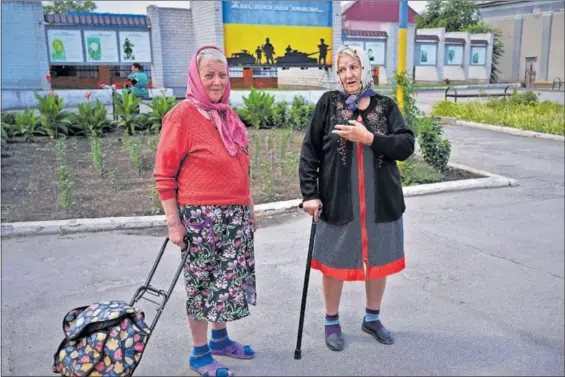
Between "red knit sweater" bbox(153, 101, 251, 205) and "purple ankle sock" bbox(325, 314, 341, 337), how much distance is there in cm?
105

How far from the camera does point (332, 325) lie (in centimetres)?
327

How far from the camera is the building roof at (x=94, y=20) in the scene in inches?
687

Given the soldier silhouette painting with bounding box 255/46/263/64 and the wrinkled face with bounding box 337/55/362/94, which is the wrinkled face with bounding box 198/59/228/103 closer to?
the wrinkled face with bounding box 337/55/362/94

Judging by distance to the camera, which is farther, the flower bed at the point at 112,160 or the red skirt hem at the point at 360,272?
the flower bed at the point at 112,160

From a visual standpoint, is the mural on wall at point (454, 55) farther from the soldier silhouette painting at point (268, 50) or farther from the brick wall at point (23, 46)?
the brick wall at point (23, 46)

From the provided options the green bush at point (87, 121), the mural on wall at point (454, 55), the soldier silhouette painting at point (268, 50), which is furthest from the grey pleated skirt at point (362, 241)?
the mural on wall at point (454, 55)

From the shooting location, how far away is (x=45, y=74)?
18141 millimetres

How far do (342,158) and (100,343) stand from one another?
1574 millimetres

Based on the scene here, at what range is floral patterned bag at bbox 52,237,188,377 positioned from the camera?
226 centimetres

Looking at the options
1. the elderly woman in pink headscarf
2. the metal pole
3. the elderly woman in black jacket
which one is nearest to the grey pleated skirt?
the elderly woman in black jacket

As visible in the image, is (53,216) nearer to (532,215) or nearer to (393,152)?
(393,152)

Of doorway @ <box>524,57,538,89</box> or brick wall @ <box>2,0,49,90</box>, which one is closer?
brick wall @ <box>2,0,49,90</box>

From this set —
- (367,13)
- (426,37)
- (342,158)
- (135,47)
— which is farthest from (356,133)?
(367,13)

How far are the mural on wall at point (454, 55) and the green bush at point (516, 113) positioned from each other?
65.3 feet
